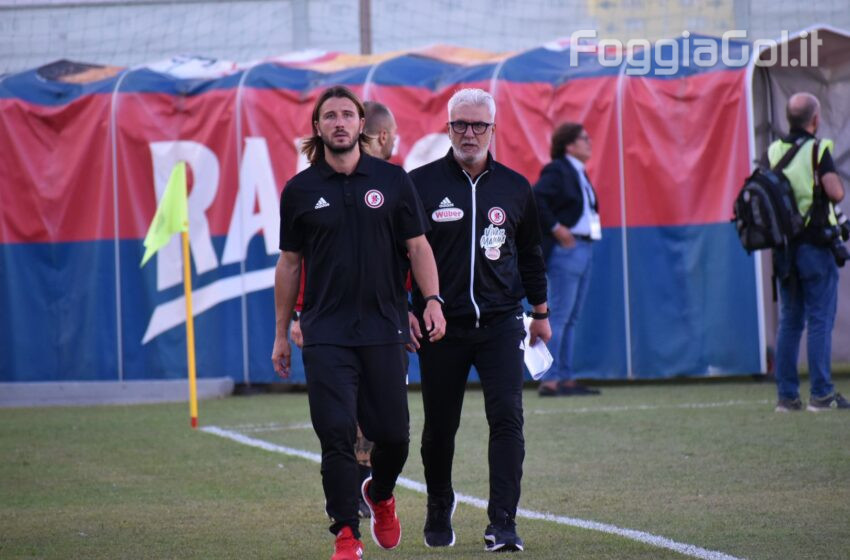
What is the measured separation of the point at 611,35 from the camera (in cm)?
1795

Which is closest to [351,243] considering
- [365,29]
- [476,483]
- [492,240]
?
[492,240]

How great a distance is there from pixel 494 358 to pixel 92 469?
417cm

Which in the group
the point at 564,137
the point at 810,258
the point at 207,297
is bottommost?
the point at 207,297

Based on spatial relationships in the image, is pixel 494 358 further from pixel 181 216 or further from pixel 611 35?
pixel 611 35

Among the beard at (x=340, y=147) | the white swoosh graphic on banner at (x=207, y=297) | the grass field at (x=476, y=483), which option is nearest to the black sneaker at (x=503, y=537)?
the grass field at (x=476, y=483)

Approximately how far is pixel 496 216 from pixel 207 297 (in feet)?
31.0

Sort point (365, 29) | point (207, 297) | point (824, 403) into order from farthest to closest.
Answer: point (365, 29) → point (207, 297) → point (824, 403)

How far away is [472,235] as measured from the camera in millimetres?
6938

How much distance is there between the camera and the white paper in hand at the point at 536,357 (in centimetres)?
727

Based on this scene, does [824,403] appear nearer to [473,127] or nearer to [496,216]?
[496,216]

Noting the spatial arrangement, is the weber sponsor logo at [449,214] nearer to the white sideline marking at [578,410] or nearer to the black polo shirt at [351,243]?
the black polo shirt at [351,243]

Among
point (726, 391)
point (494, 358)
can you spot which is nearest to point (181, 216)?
point (726, 391)

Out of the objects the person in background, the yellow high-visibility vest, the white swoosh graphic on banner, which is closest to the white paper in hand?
the yellow high-visibility vest

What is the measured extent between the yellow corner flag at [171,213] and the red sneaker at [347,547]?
21.9 ft
